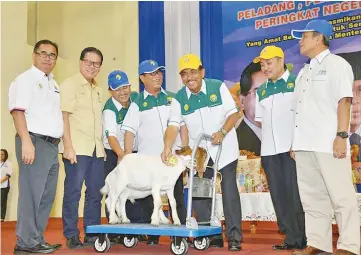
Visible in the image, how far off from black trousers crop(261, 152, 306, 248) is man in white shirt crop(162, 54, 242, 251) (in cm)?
31

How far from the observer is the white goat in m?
3.22

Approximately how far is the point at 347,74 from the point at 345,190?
70 centimetres

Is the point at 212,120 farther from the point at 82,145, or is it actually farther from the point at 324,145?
the point at 82,145

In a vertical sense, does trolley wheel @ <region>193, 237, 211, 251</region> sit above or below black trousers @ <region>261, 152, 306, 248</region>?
below

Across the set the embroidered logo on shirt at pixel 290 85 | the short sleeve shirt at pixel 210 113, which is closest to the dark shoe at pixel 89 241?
the short sleeve shirt at pixel 210 113

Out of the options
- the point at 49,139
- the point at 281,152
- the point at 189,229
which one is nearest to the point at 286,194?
the point at 281,152

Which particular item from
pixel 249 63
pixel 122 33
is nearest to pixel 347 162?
pixel 249 63

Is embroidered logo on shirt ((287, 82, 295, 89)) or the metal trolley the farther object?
embroidered logo on shirt ((287, 82, 295, 89))

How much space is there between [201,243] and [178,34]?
14.6ft

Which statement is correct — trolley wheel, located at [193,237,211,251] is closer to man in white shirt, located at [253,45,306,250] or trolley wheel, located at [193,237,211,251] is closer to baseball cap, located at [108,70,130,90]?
man in white shirt, located at [253,45,306,250]

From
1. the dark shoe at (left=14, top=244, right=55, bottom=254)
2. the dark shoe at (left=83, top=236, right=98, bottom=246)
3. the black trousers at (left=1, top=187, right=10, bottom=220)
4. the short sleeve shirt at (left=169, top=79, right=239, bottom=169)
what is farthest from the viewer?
the black trousers at (left=1, top=187, right=10, bottom=220)

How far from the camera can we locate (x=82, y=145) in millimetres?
3678

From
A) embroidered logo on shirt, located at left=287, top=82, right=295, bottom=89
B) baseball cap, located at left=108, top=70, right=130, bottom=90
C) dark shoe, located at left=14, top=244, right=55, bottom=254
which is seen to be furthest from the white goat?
embroidered logo on shirt, located at left=287, top=82, right=295, bottom=89

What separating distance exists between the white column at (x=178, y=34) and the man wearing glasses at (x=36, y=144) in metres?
3.71
